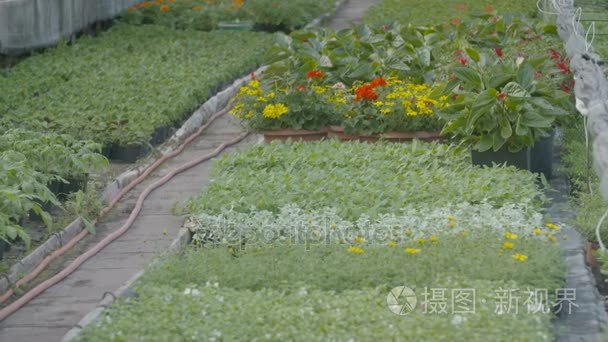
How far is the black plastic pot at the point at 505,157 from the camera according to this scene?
9828 mm

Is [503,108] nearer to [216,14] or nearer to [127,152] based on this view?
[127,152]

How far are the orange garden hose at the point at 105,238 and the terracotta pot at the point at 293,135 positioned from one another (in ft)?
2.44

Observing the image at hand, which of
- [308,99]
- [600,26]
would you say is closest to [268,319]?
[308,99]

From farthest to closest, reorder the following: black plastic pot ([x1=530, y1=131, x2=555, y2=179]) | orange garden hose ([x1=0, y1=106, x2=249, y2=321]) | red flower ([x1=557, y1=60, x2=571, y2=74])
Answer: red flower ([x1=557, y1=60, x2=571, y2=74]) → black plastic pot ([x1=530, y1=131, x2=555, y2=179]) → orange garden hose ([x1=0, y1=106, x2=249, y2=321])

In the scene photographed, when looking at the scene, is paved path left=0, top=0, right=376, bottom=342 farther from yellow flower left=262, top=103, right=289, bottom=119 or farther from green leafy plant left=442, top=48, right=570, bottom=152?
green leafy plant left=442, top=48, right=570, bottom=152

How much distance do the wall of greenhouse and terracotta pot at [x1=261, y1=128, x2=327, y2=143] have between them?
5.22 metres

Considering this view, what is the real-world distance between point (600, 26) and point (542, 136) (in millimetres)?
7074

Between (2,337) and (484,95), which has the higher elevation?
(484,95)

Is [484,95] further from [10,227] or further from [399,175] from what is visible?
[10,227]

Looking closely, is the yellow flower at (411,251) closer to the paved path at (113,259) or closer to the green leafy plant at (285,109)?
the paved path at (113,259)

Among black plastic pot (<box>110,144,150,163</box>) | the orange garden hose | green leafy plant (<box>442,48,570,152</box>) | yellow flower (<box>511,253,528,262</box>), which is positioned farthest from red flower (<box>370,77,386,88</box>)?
Answer: yellow flower (<box>511,253,528,262</box>)

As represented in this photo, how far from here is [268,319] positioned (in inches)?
249

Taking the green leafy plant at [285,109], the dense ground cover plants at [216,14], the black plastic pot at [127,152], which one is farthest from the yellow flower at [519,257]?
the dense ground cover plants at [216,14]

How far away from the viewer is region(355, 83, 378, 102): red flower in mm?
11453
